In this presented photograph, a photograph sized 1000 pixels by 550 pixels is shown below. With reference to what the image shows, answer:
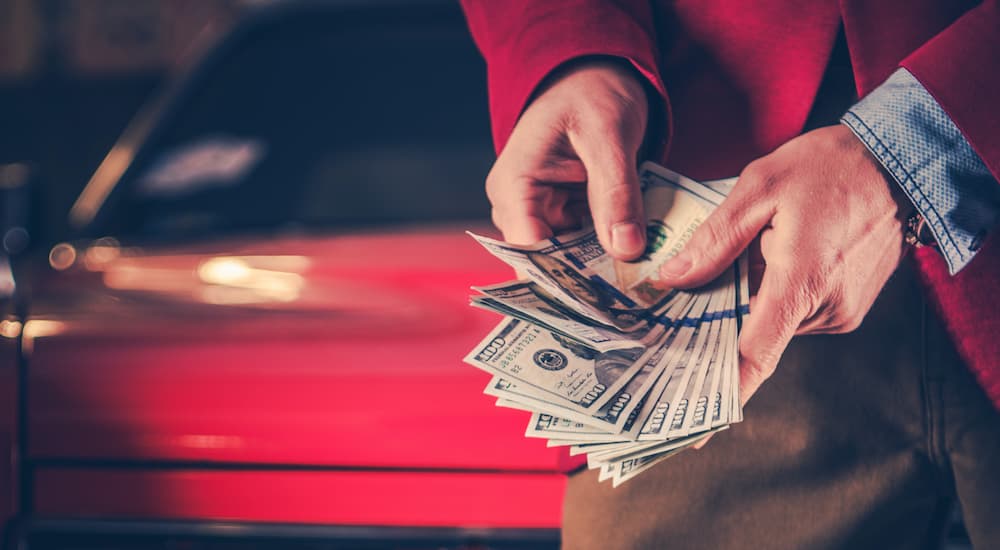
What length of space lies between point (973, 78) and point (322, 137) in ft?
4.57

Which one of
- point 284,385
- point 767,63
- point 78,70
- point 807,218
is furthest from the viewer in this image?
point 78,70

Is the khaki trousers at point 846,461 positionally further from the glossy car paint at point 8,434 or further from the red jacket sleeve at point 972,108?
the glossy car paint at point 8,434

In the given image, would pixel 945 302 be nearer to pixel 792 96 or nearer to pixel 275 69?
pixel 792 96

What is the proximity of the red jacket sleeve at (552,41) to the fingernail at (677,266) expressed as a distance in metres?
0.15

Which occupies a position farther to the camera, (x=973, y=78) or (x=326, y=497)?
(x=326, y=497)

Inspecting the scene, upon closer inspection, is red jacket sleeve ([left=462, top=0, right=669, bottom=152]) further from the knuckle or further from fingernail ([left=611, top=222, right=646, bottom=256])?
the knuckle

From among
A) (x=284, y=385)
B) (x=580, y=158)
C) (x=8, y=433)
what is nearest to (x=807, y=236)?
(x=580, y=158)

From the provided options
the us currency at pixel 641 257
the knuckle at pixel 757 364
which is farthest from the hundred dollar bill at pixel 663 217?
the knuckle at pixel 757 364

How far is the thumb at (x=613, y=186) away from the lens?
83cm

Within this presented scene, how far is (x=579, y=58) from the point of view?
0.89 metres

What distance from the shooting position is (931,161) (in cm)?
79

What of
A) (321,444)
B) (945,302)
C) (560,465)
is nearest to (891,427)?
(945,302)

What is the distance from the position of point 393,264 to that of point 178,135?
0.80 meters

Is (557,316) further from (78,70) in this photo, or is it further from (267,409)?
(78,70)
